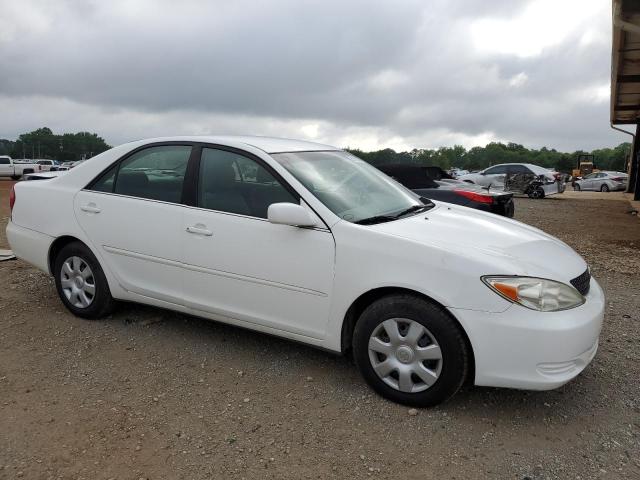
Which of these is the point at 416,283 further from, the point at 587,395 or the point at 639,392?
the point at 639,392

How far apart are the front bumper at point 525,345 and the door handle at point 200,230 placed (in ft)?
5.64

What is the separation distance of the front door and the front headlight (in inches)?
38.3

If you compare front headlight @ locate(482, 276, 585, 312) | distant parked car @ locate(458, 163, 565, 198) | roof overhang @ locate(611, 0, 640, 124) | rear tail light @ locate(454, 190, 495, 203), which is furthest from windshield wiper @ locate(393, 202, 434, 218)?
distant parked car @ locate(458, 163, 565, 198)

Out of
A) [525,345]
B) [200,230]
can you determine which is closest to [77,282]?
[200,230]

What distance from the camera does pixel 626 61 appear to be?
45.8 ft

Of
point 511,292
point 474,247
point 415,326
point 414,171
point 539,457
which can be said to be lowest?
point 539,457

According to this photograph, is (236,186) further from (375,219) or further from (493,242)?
(493,242)

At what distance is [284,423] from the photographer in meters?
2.96

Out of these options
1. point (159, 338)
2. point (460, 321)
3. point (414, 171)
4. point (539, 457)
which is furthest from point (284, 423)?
point (414, 171)

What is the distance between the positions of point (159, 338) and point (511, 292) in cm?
270

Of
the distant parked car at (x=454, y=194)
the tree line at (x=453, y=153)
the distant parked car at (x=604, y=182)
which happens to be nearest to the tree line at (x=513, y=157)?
the tree line at (x=453, y=153)

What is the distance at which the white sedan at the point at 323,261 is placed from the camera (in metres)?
2.84

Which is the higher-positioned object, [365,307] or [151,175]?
[151,175]

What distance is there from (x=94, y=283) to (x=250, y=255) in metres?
1.68
